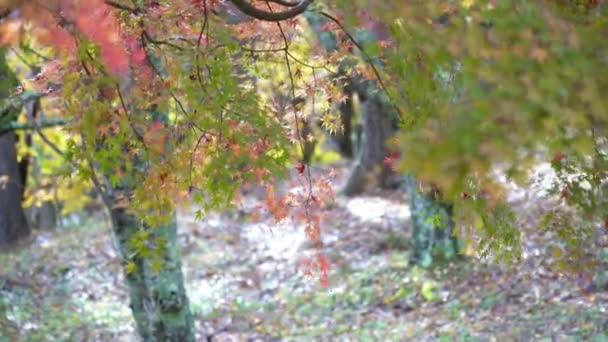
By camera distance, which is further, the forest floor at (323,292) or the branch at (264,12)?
the forest floor at (323,292)

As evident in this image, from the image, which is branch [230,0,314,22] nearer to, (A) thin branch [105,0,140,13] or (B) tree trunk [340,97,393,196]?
(A) thin branch [105,0,140,13]

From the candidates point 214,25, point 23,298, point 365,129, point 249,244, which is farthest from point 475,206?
point 365,129

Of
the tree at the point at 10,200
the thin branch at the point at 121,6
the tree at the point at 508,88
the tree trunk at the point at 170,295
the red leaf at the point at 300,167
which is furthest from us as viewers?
the tree at the point at 10,200

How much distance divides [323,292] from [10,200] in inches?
257

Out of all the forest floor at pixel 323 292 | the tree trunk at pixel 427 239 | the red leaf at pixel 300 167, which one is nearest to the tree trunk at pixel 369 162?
the forest floor at pixel 323 292

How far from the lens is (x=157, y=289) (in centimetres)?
652

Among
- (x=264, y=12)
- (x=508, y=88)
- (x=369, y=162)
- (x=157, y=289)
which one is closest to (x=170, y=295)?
(x=157, y=289)

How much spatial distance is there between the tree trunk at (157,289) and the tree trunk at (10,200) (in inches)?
263

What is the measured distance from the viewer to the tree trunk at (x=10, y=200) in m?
12.5

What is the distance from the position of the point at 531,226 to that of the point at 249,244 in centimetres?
500

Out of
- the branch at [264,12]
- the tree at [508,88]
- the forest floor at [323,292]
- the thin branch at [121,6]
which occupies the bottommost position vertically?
the forest floor at [323,292]

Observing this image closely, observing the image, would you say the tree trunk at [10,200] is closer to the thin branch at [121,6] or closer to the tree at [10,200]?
the tree at [10,200]

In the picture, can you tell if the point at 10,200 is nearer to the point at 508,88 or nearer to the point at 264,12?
the point at 264,12

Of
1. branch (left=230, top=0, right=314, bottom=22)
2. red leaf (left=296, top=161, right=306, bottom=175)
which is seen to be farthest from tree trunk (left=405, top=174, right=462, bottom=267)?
branch (left=230, top=0, right=314, bottom=22)
